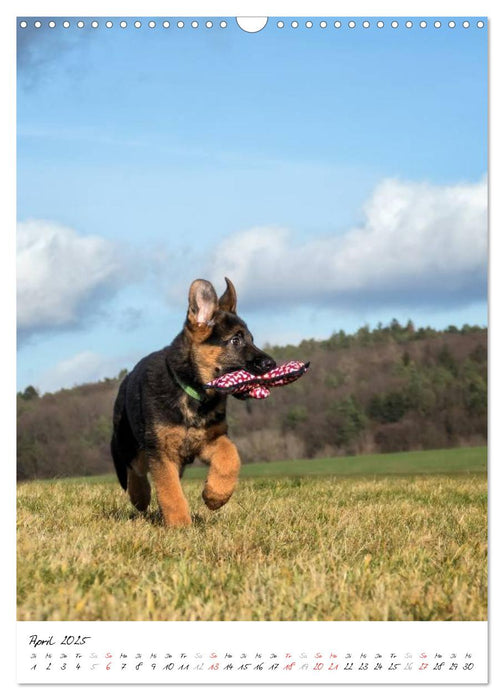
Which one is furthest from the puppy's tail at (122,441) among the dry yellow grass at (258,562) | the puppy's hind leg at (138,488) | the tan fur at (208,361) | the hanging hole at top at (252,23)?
the hanging hole at top at (252,23)

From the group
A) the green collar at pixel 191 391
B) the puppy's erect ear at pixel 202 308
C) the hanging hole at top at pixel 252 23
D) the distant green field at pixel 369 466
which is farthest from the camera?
the distant green field at pixel 369 466

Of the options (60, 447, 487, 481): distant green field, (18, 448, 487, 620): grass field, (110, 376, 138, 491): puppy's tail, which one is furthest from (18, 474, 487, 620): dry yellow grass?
(60, 447, 487, 481): distant green field

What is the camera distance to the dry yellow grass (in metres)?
3.78

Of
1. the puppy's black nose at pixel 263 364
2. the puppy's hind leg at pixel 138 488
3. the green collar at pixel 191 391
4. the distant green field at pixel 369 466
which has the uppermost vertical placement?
the puppy's black nose at pixel 263 364

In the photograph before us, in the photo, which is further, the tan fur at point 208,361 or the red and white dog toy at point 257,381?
the tan fur at point 208,361

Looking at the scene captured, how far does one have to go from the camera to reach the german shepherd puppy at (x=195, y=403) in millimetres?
5738

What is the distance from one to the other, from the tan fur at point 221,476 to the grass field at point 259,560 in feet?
0.68

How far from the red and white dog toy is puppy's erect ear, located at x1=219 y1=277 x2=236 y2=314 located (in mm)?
A: 756

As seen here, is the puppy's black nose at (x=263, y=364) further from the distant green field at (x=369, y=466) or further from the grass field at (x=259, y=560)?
the distant green field at (x=369, y=466)

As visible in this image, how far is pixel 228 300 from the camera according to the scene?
6.25 meters

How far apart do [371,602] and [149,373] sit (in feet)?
9.44
